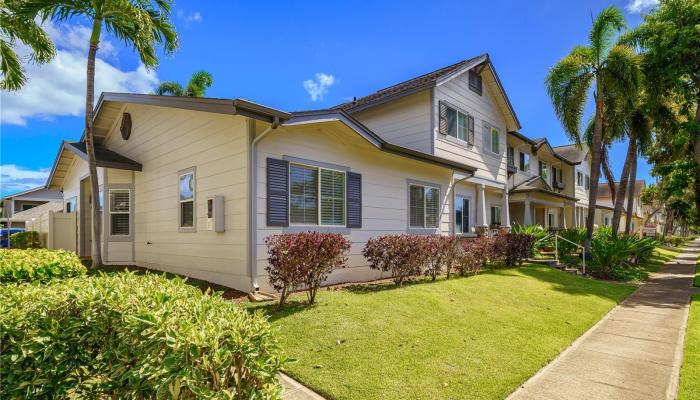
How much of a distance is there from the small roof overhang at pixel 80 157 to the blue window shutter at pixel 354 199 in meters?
7.05

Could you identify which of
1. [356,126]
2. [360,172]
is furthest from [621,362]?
[360,172]

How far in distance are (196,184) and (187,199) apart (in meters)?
0.62

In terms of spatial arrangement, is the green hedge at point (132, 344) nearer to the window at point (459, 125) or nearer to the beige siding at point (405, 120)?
the beige siding at point (405, 120)

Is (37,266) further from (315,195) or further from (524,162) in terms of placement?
(524,162)

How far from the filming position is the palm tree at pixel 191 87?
27.9 m

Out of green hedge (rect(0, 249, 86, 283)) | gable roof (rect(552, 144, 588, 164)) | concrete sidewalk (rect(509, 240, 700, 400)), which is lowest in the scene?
concrete sidewalk (rect(509, 240, 700, 400))

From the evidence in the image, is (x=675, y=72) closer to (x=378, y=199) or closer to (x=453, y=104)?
(x=453, y=104)

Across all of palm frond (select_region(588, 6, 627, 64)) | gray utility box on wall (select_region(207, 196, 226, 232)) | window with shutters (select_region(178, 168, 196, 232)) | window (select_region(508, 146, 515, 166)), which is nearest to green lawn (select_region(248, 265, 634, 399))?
gray utility box on wall (select_region(207, 196, 226, 232))

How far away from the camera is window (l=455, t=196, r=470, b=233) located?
1500 cm

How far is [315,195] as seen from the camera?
9352mm

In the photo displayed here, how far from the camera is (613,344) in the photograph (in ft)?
19.3

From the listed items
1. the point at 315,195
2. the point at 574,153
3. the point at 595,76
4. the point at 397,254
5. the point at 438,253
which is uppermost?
the point at 595,76

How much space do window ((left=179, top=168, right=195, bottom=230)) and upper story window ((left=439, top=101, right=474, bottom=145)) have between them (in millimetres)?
9049

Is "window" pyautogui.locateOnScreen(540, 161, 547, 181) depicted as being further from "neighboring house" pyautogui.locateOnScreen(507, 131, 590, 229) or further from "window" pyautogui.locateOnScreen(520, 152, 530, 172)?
"window" pyautogui.locateOnScreen(520, 152, 530, 172)
